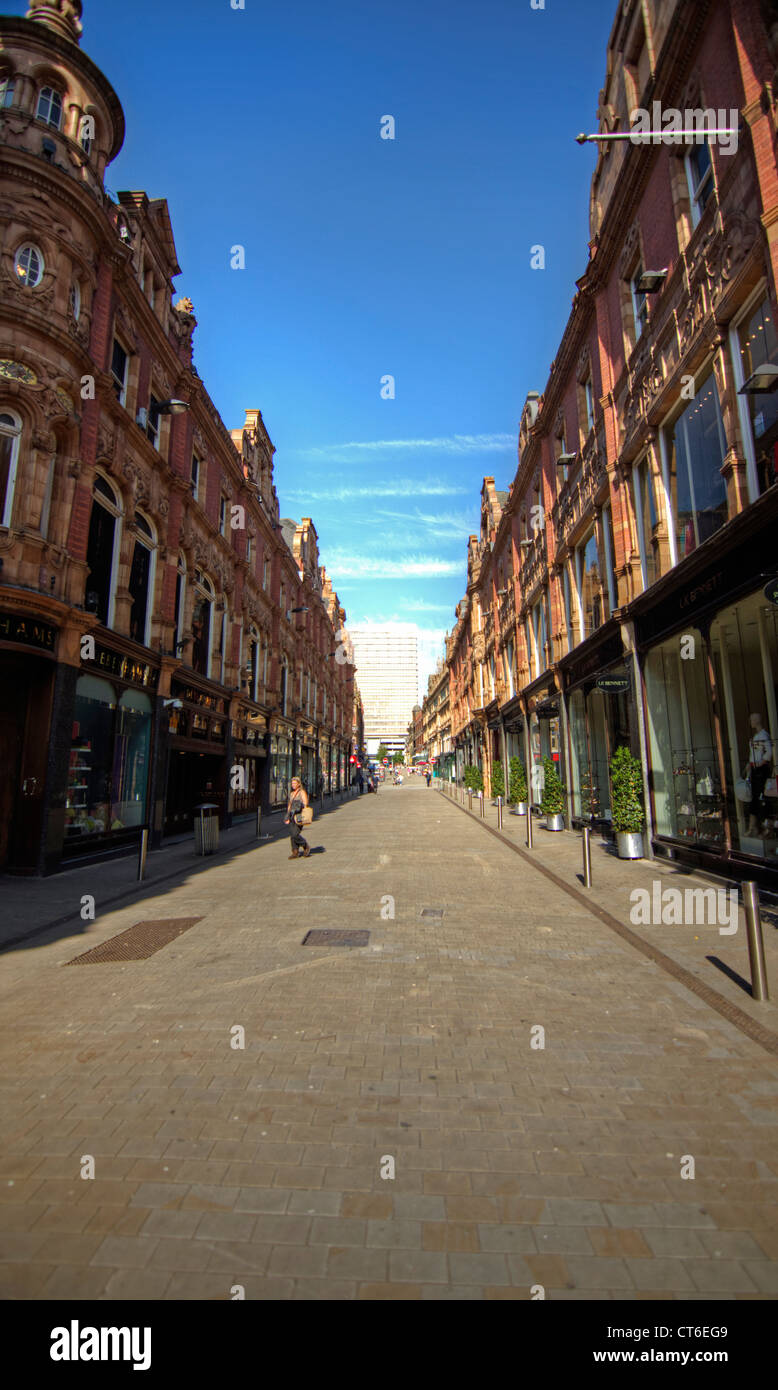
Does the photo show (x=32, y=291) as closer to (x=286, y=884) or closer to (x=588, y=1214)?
(x=286, y=884)

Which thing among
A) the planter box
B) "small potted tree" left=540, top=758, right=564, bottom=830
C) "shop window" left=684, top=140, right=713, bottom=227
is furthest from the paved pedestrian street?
"shop window" left=684, top=140, right=713, bottom=227

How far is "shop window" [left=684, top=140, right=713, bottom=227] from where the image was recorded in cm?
1098

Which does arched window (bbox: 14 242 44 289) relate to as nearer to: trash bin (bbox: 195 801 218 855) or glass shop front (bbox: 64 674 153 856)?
glass shop front (bbox: 64 674 153 856)

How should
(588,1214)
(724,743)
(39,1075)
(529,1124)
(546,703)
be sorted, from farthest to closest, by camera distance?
(546,703)
(724,743)
(39,1075)
(529,1124)
(588,1214)

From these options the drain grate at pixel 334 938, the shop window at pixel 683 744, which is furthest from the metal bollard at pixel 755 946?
the shop window at pixel 683 744

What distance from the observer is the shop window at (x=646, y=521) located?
13312 millimetres

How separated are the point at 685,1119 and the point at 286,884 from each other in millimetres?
8338

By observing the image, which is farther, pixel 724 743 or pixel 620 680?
pixel 620 680

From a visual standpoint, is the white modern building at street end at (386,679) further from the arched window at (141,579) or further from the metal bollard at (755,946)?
the metal bollard at (755,946)

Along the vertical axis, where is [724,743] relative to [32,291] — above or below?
below

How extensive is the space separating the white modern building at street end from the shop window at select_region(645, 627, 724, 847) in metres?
154
